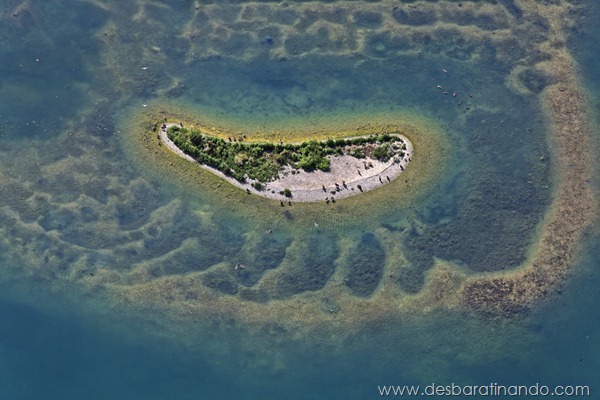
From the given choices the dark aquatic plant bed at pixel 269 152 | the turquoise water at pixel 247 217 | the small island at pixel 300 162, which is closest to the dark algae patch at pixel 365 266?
the turquoise water at pixel 247 217

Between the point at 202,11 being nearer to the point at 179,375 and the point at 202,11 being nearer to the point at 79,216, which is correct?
the point at 79,216

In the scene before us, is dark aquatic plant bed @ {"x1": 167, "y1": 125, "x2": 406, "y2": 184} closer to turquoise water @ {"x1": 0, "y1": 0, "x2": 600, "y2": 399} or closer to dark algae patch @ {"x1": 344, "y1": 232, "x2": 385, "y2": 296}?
turquoise water @ {"x1": 0, "y1": 0, "x2": 600, "y2": 399}

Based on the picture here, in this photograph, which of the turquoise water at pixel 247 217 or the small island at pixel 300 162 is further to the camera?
the small island at pixel 300 162

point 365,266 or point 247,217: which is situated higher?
point 247,217

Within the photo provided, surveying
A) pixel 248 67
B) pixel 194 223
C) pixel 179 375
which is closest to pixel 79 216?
pixel 194 223

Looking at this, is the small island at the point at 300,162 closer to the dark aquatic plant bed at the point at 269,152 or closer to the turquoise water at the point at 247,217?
the dark aquatic plant bed at the point at 269,152

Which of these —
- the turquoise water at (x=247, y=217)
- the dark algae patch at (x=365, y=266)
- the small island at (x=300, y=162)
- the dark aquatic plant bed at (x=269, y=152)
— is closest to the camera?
the turquoise water at (x=247, y=217)

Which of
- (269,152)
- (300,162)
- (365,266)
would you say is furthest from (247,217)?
(365,266)

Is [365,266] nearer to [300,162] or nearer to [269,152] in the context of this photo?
[300,162]
